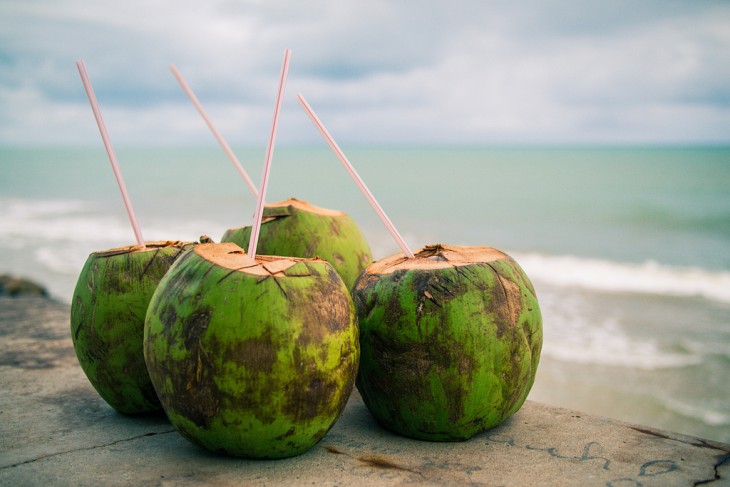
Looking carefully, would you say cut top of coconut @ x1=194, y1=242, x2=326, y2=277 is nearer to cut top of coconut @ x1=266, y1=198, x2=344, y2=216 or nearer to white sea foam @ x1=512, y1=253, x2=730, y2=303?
cut top of coconut @ x1=266, y1=198, x2=344, y2=216

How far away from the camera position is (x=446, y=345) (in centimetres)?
235

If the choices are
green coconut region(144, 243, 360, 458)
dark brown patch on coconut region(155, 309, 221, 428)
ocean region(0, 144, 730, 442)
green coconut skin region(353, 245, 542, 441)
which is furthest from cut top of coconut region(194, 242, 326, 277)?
ocean region(0, 144, 730, 442)

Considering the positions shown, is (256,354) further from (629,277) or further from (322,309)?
(629,277)

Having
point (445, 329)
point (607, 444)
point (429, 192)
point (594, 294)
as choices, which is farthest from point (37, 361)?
point (429, 192)

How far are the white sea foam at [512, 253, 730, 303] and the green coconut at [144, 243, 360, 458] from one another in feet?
27.6

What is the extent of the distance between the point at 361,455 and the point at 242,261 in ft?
2.82

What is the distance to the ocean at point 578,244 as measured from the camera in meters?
6.28

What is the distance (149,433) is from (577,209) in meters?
17.1

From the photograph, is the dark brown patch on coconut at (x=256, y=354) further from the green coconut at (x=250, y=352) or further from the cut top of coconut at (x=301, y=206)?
the cut top of coconut at (x=301, y=206)

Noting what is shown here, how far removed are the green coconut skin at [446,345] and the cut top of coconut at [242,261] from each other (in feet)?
1.23

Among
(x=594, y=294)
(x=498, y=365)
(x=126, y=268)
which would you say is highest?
(x=126, y=268)

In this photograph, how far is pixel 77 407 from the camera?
2.99 meters

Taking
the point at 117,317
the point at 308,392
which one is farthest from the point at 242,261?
the point at 117,317

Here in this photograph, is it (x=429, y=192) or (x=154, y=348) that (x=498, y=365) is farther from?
(x=429, y=192)
